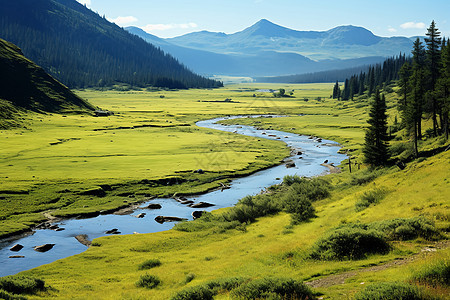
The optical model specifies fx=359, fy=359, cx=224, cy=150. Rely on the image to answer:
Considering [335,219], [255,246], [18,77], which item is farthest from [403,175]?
[18,77]

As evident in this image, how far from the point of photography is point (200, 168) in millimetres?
79688

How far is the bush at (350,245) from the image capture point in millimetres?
25172

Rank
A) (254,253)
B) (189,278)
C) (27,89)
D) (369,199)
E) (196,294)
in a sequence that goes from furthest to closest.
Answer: (27,89) → (369,199) → (254,253) → (189,278) → (196,294)

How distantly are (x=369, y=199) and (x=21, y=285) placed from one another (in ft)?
114

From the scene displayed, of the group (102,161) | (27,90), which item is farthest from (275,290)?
(27,90)

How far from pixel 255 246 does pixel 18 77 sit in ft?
550

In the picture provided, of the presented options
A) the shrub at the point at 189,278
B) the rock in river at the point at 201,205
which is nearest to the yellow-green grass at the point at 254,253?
the shrub at the point at 189,278

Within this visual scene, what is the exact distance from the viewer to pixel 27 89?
162 m

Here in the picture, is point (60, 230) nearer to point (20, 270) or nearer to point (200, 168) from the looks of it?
point (20, 270)

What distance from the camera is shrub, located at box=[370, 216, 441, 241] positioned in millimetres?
25562

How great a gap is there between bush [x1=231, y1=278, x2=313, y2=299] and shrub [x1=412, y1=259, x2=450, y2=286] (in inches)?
204

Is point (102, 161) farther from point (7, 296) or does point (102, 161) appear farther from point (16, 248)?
point (7, 296)

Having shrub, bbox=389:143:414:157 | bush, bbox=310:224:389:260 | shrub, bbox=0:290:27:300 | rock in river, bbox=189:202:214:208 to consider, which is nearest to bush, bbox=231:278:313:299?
bush, bbox=310:224:389:260

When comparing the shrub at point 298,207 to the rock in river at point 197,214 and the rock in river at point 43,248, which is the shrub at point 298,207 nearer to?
the rock in river at point 197,214
